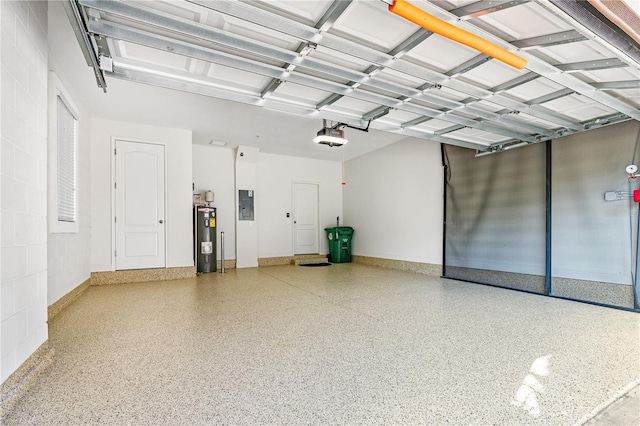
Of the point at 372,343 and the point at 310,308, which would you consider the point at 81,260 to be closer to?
the point at 310,308

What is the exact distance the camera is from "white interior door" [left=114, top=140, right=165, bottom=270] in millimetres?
5672

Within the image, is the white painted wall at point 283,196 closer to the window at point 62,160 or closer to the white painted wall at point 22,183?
the window at point 62,160

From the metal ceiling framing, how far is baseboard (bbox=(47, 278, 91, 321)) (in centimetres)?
248

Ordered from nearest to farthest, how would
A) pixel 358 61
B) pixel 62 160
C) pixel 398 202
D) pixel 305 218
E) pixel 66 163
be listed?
1. pixel 358 61
2. pixel 62 160
3. pixel 66 163
4. pixel 398 202
5. pixel 305 218

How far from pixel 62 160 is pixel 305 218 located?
565 cm

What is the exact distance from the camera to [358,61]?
104 inches

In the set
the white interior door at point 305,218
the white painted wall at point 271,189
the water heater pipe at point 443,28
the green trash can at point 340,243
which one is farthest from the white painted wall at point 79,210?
the green trash can at point 340,243

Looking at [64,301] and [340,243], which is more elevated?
[340,243]

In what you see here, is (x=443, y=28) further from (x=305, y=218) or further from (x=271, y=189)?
(x=305, y=218)

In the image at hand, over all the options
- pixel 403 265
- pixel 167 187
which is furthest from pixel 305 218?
pixel 167 187

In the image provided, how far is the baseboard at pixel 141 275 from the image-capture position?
17.9 ft

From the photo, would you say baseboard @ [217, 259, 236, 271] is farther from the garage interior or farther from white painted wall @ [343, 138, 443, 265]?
white painted wall @ [343, 138, 443, 265]

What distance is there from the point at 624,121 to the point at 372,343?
4.14 m

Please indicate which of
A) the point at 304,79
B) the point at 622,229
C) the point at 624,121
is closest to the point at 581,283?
the point at 622,229
